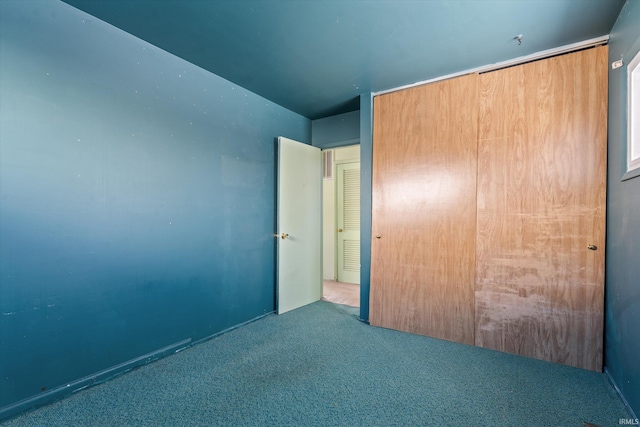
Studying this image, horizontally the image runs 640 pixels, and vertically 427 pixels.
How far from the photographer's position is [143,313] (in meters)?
2.27

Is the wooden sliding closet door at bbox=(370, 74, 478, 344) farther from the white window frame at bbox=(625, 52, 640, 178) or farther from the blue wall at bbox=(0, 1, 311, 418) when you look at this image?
the blue wall at bbox=(0, 1, 311, 418)

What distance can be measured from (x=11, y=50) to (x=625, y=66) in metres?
3.63

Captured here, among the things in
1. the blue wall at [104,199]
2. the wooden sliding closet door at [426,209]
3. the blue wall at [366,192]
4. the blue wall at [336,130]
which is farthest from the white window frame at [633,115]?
the blue wall at [104,199]

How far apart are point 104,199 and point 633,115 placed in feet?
11.1

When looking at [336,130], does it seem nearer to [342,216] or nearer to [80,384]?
[342,216]

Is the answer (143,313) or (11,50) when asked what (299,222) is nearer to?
(143,313)

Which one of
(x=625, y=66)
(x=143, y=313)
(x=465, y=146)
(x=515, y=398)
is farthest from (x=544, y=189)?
(x=143, y=313)

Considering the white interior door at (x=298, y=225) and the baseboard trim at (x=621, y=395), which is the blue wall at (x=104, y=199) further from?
the baseboard trim at (x=621, y=395)

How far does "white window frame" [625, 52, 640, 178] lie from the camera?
1.74m

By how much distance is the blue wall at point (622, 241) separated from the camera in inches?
64.7

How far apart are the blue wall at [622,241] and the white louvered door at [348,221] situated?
10.6 feet

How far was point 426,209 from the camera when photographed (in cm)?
283

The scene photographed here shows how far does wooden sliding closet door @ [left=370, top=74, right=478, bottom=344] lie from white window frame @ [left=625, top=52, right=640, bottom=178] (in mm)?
964

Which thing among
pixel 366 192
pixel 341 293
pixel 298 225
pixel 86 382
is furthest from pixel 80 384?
pixel 341 293
